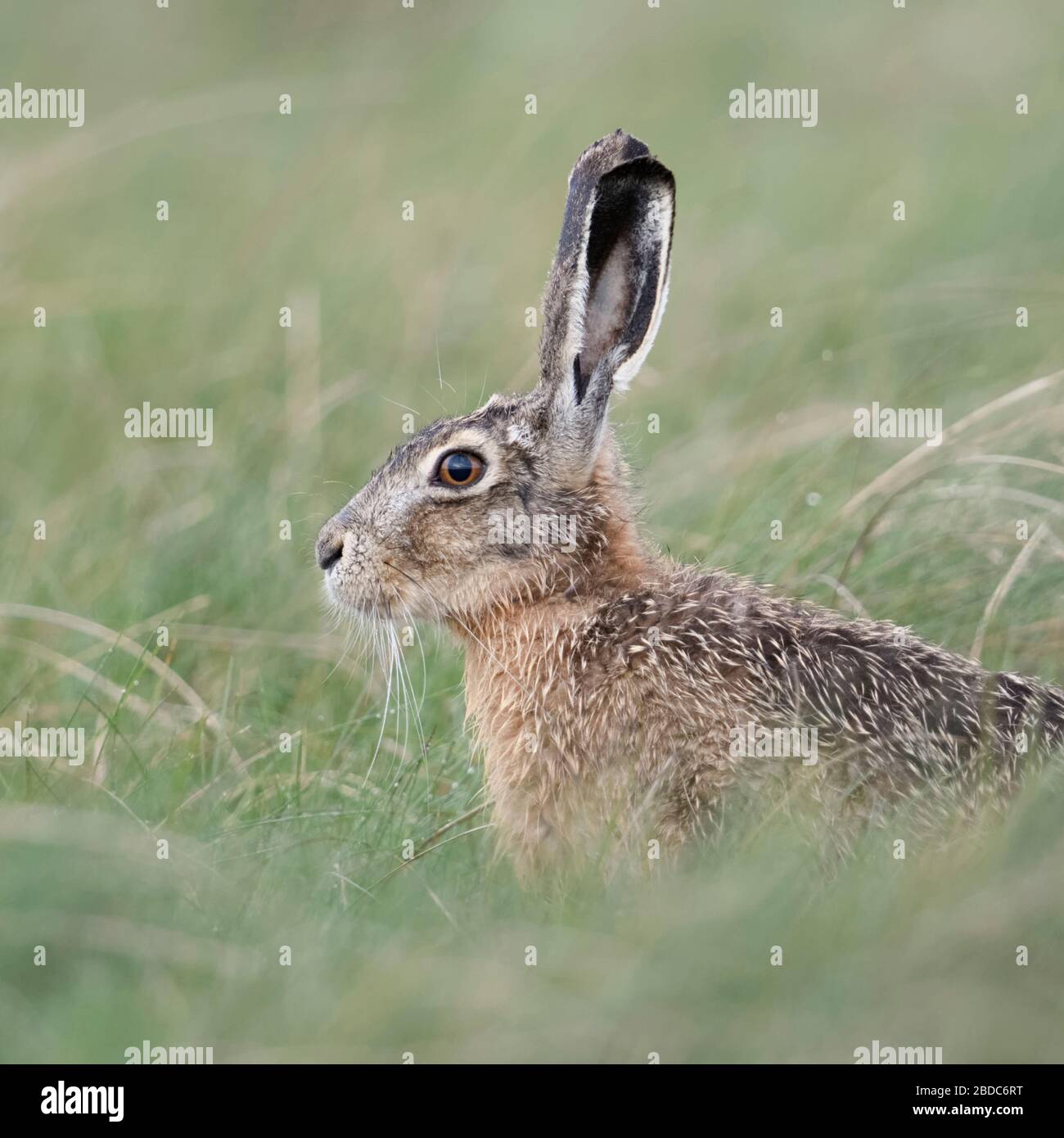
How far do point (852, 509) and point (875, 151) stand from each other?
326 inches

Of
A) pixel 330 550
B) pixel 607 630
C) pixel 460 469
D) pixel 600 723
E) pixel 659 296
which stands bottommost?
pixel 600 723

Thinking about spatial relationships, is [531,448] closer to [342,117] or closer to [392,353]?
[392,353]

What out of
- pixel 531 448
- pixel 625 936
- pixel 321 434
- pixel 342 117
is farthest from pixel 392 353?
pixel 625 936

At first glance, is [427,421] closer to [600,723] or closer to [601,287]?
[601,287]

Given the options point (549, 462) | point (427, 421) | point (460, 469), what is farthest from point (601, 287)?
point (427, 421)

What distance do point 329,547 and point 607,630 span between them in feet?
4.30

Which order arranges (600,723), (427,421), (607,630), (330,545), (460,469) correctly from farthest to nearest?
(427,421), (330,545), (460,469), (607,630), (600,723)

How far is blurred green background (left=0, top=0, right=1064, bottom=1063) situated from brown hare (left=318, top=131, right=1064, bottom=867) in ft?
0.99

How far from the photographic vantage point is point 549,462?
7.55 metres

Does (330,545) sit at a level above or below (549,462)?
below

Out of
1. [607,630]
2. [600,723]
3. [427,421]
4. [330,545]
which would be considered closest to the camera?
[600,723]

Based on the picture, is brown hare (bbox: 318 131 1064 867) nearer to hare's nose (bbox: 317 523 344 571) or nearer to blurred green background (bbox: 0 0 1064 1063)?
hare's nose (bbox: 317 523 344 571)

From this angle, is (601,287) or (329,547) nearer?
(601,287)

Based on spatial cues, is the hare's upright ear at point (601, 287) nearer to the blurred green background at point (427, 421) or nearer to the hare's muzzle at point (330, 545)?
the blurred green background at point (427, 421)
